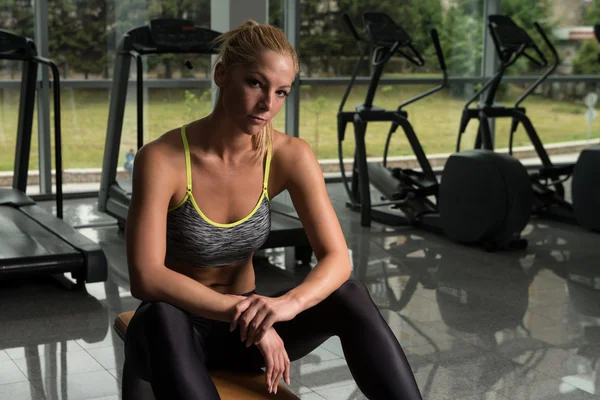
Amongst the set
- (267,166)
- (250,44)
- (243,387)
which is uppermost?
(250,44)

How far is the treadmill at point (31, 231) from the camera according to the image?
12.3 feet

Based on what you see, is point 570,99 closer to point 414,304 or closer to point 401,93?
point 401,93

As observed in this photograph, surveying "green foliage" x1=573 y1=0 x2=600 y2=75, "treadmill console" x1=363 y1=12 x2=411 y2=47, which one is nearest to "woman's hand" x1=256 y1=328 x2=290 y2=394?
"treadmill console" x1=363 y1=12 x2=411 y2=47

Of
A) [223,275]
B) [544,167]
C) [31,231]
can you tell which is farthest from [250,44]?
[544,167]

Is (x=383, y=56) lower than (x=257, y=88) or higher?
lower

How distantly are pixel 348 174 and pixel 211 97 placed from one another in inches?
61.6

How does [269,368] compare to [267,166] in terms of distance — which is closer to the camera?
[269,368]

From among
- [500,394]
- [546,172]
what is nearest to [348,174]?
[546,172]

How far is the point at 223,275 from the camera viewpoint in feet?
6.11

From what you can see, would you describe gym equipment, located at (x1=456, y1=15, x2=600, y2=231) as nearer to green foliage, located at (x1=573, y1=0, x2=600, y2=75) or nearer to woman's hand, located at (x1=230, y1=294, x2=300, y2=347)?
green foliage, located at (x1=573, y1=0, x2=600, y2=75)

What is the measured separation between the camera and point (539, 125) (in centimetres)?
946

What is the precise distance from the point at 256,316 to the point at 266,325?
26 mm

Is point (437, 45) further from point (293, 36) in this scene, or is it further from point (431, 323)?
point (431, 323)

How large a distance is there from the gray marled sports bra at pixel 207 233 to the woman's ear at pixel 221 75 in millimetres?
141
